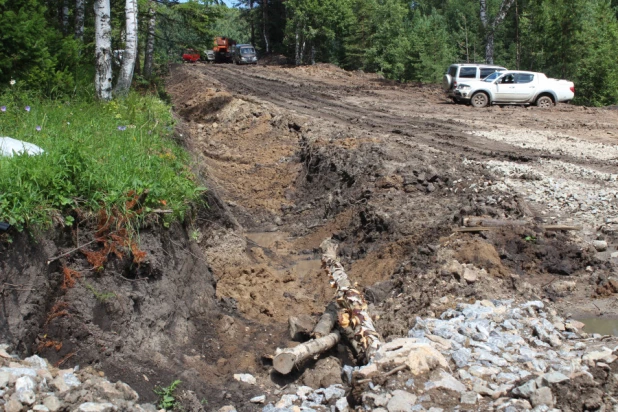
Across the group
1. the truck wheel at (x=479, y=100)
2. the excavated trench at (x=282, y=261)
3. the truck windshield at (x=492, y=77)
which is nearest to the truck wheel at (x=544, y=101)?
the truck windshield at (x=492, y=77)

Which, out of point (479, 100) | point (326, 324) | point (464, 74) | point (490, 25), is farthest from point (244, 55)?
point (326, 324)

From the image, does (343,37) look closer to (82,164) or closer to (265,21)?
(265,21)

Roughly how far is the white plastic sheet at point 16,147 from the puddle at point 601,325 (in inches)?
252

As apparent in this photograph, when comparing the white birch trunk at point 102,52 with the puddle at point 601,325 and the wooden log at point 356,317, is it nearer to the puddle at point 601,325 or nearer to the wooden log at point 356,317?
the wooden log at point 356,317

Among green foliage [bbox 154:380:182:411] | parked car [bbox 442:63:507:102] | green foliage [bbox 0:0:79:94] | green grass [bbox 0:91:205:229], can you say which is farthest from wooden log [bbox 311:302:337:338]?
parked car [bbox 442:63:507:102]

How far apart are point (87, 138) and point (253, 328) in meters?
3.08

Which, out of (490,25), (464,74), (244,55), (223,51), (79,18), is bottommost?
(464,74)

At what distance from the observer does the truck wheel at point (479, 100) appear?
23.1 m

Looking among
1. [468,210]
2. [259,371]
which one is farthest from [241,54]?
[259,371]

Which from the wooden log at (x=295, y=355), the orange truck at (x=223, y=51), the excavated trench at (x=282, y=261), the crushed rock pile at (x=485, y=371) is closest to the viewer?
the crushed rock pile at (x=485, y=371)

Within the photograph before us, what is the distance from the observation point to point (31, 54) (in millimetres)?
10672

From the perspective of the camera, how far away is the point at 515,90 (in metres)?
22.8

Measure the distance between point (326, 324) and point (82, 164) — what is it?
3171 mm

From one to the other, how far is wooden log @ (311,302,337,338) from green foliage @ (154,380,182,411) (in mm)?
1848
